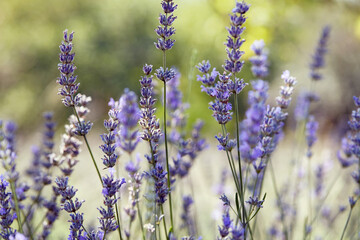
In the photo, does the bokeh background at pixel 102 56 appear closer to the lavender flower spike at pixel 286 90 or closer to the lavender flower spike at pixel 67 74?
the lavender flower spike at pixel 286 90

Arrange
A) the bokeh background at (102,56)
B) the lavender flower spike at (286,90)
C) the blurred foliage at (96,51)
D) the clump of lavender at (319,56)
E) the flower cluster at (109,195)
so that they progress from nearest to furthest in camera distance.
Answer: the flower cluster at (109,195) → the lavender flower spike at (286,90) → the clump of lavender at (319,56) → the bokeh background at (102,56) → the blurred foliage at (96,51)

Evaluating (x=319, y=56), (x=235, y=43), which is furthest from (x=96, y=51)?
(x=235, y=43)

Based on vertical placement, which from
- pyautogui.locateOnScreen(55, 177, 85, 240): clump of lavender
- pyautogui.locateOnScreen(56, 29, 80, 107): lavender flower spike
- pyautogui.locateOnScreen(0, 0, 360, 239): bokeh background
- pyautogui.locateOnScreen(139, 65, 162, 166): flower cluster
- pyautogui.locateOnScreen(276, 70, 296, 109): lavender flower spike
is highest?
Answer: pyautogui.locateOnScreen(0, 0, 360, 239): bokeh background

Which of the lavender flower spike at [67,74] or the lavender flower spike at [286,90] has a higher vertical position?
the lavender flower spike at [286,90]

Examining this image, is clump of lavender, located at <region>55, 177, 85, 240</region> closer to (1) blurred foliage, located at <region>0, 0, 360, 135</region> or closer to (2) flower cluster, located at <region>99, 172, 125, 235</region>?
(2) flower cluster, located at <region>99, 172, 125, 235</region>

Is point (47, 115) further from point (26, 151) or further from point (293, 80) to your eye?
point (26, 151)

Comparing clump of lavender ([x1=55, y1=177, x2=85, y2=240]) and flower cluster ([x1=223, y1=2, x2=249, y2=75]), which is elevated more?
flower cluster ([x1=223, y1=2, x2=249, y2=75])

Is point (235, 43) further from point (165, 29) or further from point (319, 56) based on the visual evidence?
point (319, 56)

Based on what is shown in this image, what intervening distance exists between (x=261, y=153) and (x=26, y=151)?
556cm

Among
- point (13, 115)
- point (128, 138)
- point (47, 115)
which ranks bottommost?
point (128, 138)

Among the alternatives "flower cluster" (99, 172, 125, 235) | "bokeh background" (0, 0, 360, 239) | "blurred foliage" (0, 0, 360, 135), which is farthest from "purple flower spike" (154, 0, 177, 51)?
"blurred foliage" (0, 0, 360, 135)

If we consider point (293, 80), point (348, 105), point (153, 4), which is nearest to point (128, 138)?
point (293, 80)

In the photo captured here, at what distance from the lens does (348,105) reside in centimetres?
677

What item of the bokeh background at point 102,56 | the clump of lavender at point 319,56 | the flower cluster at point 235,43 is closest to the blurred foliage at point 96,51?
the bokeh background at point 102,56
